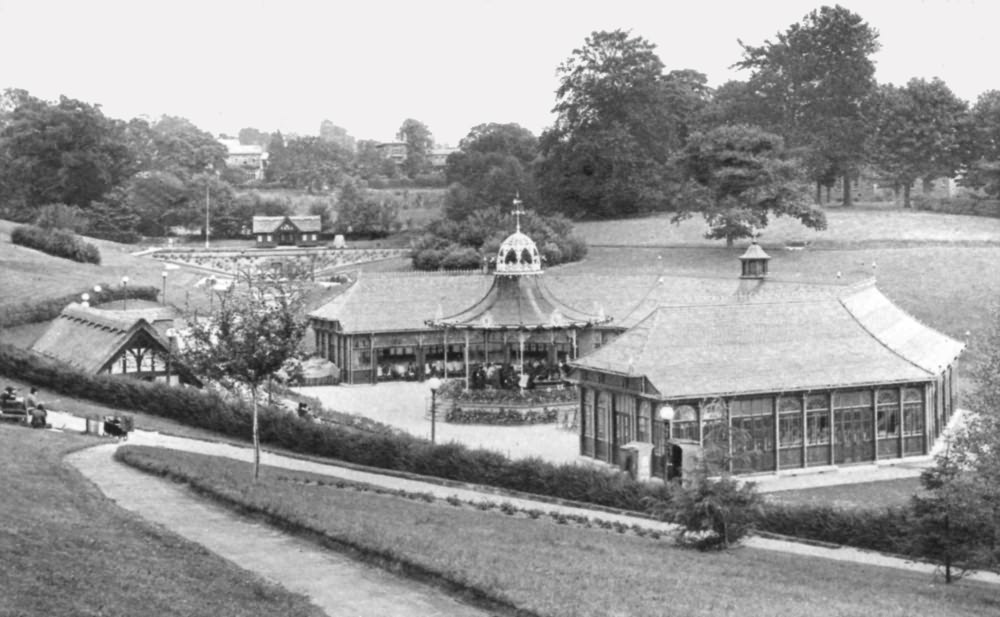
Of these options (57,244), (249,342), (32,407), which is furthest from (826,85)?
(249,342)

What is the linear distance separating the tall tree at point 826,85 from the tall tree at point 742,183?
864 cm

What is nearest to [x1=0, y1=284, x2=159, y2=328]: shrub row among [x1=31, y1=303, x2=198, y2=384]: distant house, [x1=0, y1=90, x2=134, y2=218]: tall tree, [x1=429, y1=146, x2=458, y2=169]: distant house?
[x1=31, y1=303, x2=198, y2=384]: distant house

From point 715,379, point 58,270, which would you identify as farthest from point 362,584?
point 58,270

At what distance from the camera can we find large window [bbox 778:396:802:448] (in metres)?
35.3

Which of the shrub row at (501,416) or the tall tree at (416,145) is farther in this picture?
the tall tree at (416,145)

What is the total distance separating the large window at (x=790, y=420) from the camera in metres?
35.3

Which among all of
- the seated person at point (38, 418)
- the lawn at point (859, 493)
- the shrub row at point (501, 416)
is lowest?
the lawn at point (859, 493)

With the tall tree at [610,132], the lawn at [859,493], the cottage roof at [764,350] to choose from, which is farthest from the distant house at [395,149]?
the lawn at [859,493]

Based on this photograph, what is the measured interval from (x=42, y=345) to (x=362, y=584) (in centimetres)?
3185

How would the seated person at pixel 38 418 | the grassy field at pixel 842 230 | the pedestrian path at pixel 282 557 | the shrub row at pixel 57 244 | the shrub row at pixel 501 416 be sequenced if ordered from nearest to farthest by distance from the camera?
the pedestrian path at pixel 282 557
the seated person at pixel 38 418
the shrub row at pixel 501 416
the shrub row at pixel 57 244
the grassy field at pixel 842 230

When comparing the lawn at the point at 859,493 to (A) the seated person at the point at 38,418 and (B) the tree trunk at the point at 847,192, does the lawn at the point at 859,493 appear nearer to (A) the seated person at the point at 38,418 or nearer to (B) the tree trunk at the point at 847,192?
(A) the seated person at the point at 38,418

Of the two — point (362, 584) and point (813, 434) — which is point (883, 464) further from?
point (362, 584)

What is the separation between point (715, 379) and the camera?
34875 millimetres

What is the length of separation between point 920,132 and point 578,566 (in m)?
68.1
